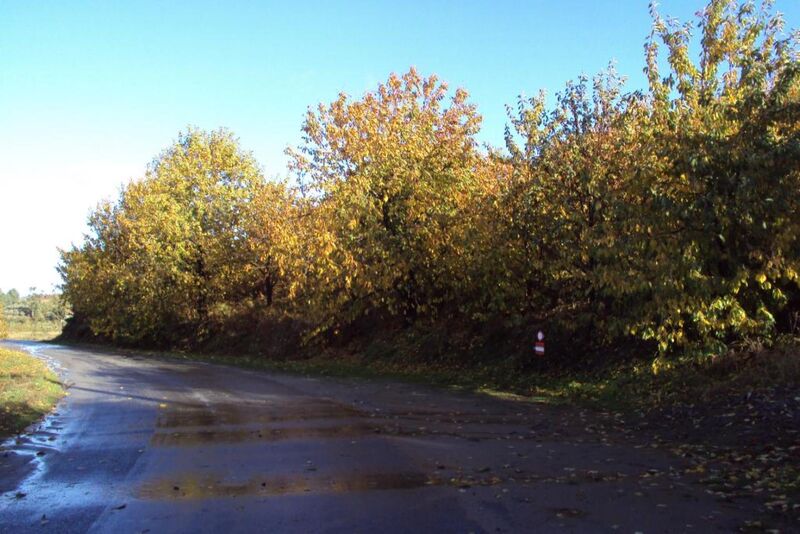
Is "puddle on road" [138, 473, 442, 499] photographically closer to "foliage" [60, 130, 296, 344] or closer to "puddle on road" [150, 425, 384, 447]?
"puddle on road" [150, 425, 384, 447]

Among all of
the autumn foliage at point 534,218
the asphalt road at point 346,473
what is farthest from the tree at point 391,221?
the asphalt road at point 346,473

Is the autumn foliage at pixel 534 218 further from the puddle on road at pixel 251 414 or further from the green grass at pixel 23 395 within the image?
the green grass at pixel 23 395

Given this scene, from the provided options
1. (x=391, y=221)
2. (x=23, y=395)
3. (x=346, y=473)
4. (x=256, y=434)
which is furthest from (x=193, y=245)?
(x=346, y=473)

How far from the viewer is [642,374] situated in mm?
13633

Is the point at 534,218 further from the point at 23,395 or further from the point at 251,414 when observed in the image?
the point at 23,395

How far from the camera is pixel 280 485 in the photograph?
281 inches

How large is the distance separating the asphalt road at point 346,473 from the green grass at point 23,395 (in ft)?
1.31

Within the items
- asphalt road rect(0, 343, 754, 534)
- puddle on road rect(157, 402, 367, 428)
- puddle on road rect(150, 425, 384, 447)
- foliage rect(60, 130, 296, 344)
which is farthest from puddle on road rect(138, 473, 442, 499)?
foliage rect(60, 130, 296, 344)

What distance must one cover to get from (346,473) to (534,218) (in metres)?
10.3

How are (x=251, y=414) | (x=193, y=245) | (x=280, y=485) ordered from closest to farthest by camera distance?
(x=280, y=485) → (x=251, y=414) → (x=193, y=245)

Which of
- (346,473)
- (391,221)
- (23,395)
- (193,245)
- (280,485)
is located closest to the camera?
(280,485)

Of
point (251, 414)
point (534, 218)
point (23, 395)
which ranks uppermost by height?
point (534, 218)

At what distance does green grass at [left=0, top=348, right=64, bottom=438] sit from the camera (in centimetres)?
1133

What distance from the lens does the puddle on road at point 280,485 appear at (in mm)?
6863
